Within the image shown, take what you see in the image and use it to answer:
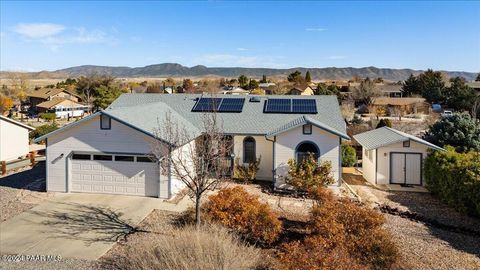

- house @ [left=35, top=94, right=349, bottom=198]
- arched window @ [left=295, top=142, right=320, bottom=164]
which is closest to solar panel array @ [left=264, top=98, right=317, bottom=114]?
house @ [left=35, top=94, right=349, bottom=198]

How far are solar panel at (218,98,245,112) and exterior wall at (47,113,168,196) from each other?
734cm

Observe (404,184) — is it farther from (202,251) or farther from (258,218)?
(202,251)

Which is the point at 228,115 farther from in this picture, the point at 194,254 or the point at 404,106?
the point at 404,106

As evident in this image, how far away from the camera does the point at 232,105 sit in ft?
76.5

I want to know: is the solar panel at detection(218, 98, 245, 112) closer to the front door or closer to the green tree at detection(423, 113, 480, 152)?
the front door

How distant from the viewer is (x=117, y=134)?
55.3 ft

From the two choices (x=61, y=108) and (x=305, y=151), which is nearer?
(x=305, y=151)

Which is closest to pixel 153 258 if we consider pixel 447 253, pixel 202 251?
pixel 202 251

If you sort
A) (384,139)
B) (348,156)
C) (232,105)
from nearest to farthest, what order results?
(384,139), (232,105), (348,156)

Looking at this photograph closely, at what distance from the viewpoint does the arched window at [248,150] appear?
20.2 meters

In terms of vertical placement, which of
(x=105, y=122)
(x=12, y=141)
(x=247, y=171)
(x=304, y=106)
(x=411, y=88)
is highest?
(x=411, y=88)

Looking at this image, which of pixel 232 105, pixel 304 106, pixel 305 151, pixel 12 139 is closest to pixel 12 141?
pixel 12 139

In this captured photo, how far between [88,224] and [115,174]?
3885 millimetres

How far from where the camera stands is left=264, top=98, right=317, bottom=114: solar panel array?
2234cm
